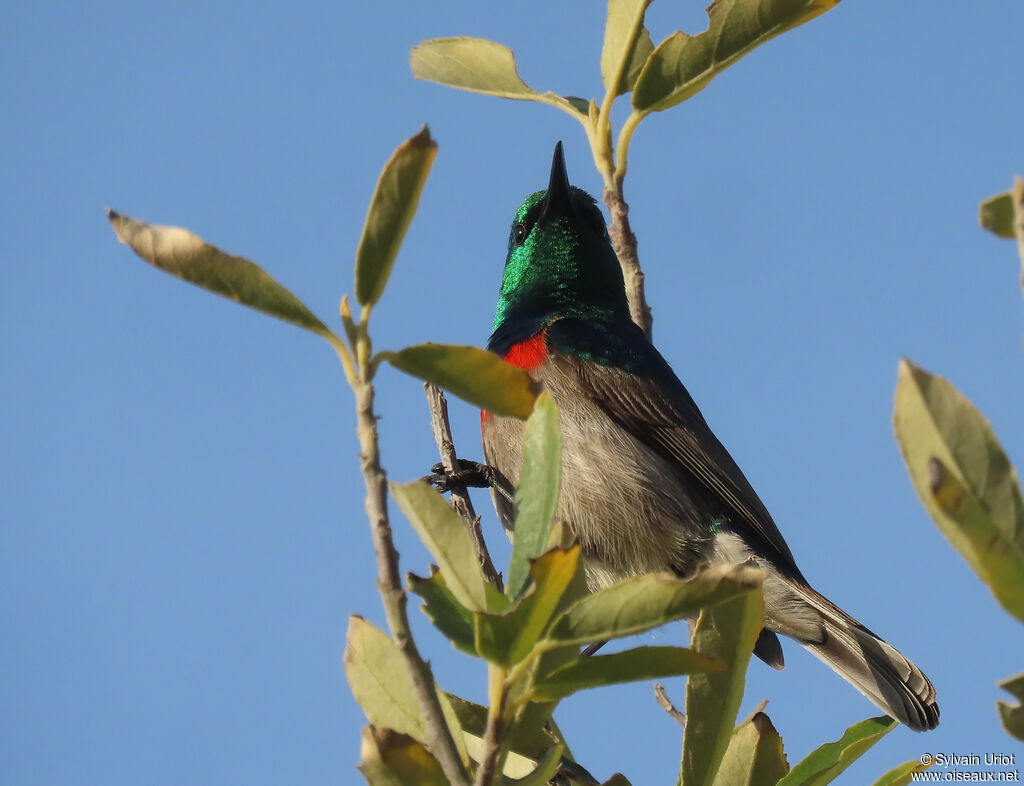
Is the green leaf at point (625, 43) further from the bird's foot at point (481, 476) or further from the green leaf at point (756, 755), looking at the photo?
the bird's foot at point (481, 476)

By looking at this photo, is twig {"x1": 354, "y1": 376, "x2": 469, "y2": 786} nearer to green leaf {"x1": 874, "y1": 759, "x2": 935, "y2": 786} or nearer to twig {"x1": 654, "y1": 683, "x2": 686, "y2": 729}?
green leaf {"x1": 874, "y1": 759, "x2": 935, "y2": 786}

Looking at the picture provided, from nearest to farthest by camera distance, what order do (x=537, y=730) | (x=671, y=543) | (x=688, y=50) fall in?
1. (x=537, y=730)
2. (x=688, y=50)
3. (x=671, y=543)

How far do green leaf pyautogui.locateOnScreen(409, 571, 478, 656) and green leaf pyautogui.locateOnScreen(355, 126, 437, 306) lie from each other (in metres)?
0.40

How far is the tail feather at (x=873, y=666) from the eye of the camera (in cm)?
388

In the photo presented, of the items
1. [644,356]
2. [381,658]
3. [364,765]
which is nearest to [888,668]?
[644,356]

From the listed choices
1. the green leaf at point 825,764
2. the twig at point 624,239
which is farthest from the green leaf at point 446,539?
the twig at point 624,239

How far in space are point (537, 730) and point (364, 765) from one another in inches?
10.4

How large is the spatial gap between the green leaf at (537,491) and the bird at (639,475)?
3.26 metres

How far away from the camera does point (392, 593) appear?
47.7 inches

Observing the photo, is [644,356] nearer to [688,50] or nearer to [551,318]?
[551,318]

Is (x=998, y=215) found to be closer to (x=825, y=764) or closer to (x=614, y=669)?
(x=614, y=669)

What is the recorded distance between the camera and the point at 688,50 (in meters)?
2.80

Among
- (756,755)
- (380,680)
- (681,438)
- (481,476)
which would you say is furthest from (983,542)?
(681,438)

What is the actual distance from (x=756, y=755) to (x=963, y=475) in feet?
4.03
